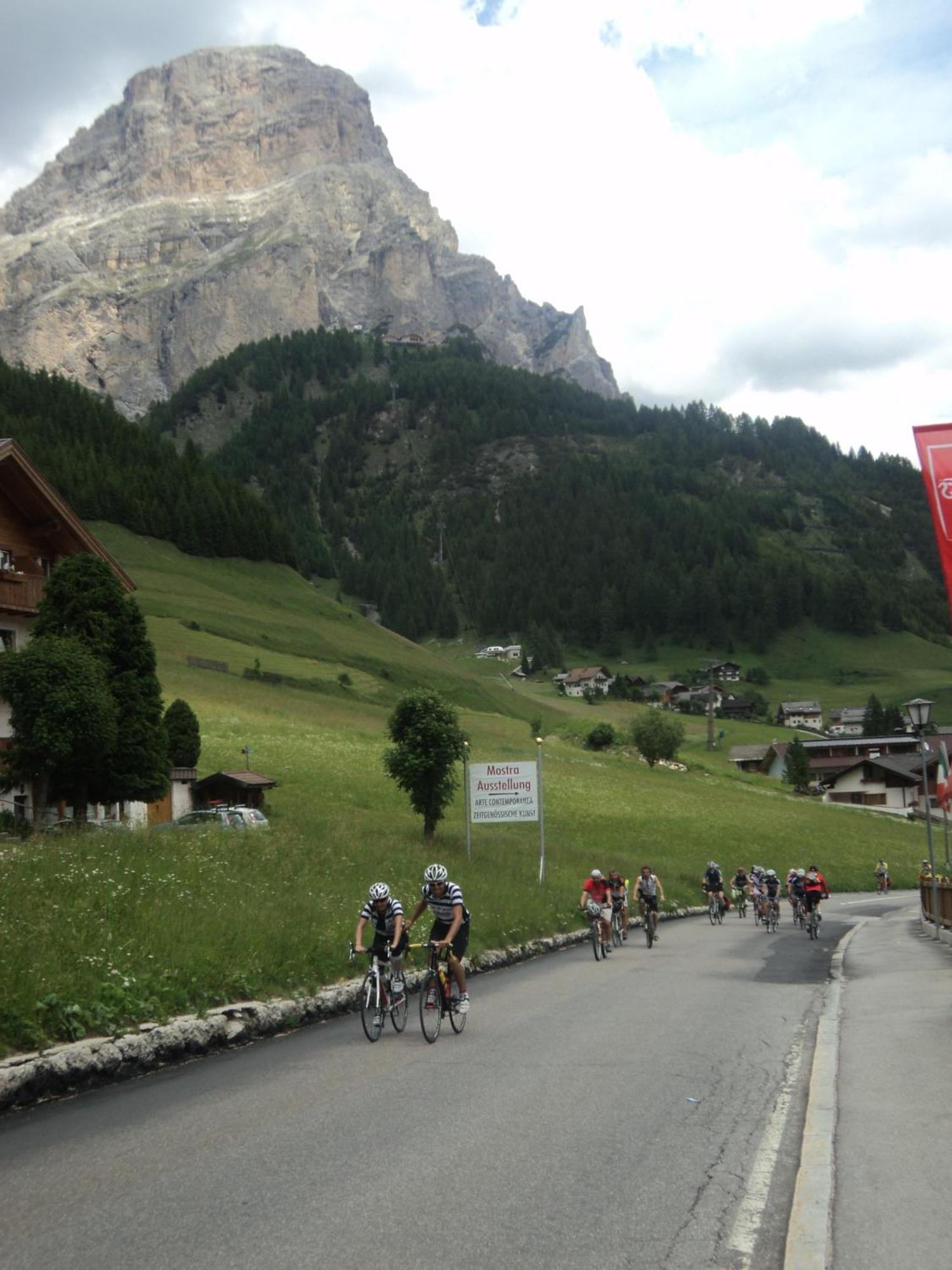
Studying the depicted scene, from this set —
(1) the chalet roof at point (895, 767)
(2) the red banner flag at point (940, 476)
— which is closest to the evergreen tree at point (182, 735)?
(2) the red banner flag at point (940, 476)

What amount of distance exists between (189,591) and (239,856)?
93.3m

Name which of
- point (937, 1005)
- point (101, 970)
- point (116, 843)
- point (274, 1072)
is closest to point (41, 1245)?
point (274, 1072)

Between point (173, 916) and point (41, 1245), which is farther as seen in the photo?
point (173, 916)

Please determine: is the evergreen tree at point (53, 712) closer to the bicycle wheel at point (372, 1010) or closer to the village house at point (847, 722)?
the bicycle wheel at point (372, 1010)

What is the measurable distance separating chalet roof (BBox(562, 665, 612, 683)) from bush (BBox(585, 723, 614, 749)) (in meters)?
69.1

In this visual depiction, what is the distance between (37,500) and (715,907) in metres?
26.6

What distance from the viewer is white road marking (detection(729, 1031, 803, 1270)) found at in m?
5.72

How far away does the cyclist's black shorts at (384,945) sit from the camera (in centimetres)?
1314

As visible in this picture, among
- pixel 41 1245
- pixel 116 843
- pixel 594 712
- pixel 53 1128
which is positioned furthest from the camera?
pixel 594 712

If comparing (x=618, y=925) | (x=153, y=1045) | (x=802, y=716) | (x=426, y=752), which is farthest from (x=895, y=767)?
(x=153, y=1045)

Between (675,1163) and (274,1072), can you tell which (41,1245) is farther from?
(274,1072)

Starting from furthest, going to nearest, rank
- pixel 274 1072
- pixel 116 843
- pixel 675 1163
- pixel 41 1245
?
pixel 116 843
pixel 274 1072
pixel 675 1163
pixel 41 1245

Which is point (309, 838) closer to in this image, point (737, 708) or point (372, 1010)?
point (372, 1010)

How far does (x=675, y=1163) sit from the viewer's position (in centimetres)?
728
